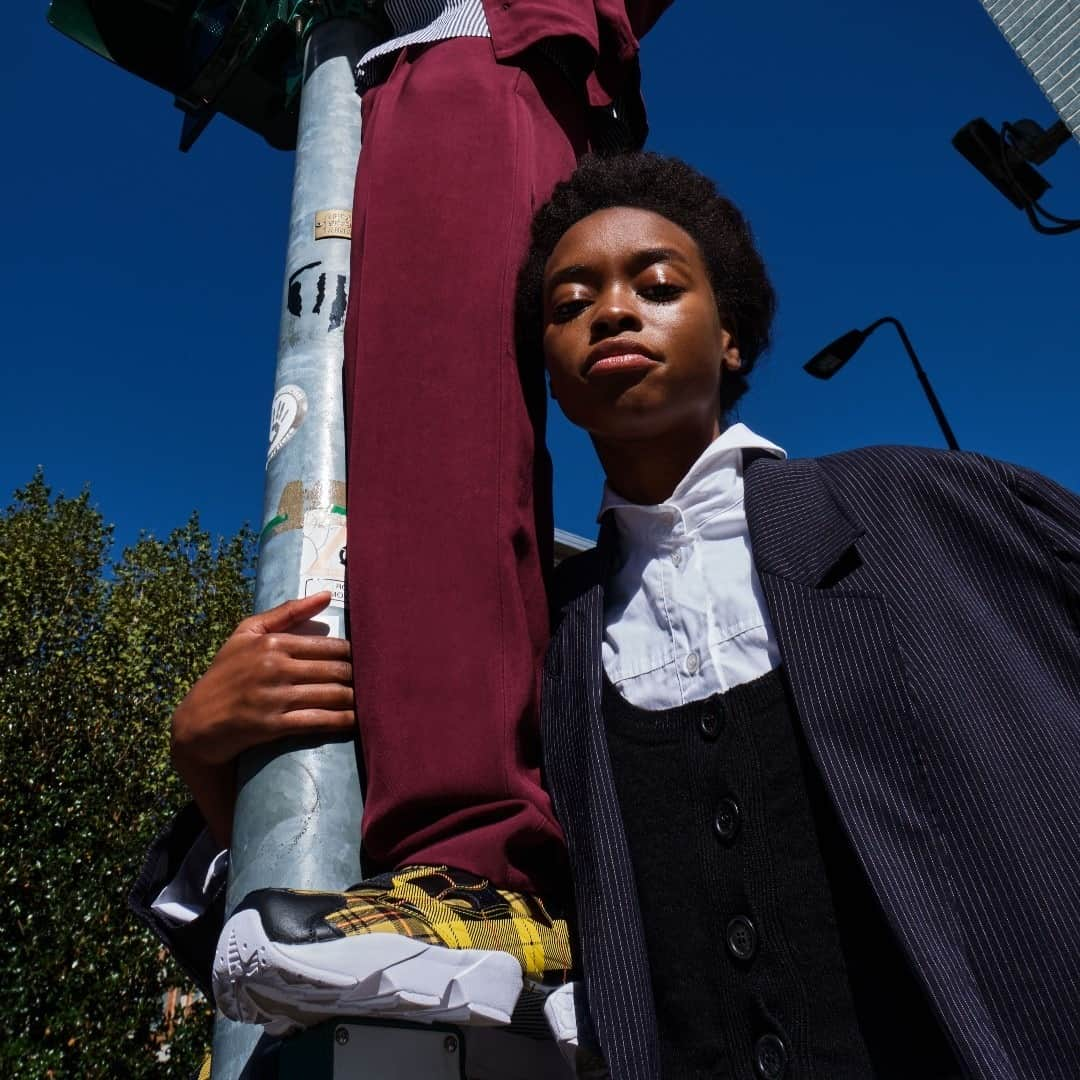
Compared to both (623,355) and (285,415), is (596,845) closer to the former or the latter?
(623,355)

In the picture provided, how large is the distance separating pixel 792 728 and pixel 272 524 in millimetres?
978

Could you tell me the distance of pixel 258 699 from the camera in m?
1.54

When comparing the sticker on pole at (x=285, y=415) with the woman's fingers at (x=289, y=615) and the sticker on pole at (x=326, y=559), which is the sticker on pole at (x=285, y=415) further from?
the woman's fingers at (x=289, y=615)

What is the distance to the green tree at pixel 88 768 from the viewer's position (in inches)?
332

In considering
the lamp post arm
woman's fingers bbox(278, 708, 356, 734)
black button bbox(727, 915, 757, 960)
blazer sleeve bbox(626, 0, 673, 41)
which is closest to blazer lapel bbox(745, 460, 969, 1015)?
black button bbox(727, 915, 757, 960)

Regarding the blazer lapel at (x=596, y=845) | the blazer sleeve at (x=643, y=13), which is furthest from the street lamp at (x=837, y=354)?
the blazer lapel at (x=596, y=845)

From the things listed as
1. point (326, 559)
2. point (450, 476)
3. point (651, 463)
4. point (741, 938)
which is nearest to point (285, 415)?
point (326, 559)

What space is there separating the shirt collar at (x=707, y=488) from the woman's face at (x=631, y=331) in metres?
0.09

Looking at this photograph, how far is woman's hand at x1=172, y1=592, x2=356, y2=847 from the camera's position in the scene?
152cm

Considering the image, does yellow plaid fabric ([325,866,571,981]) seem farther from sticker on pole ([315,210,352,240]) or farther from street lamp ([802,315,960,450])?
street lamp ([802,315,960,450])

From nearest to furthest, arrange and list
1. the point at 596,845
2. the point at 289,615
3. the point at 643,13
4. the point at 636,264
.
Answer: the point at 596,845 → the point at 289,615 → the point at 636,264 → the point at 643,13

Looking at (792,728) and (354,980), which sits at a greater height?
(792,728)

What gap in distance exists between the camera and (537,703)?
1.61 meters

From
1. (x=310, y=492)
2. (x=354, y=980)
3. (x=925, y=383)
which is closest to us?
(x=354, y=980)
